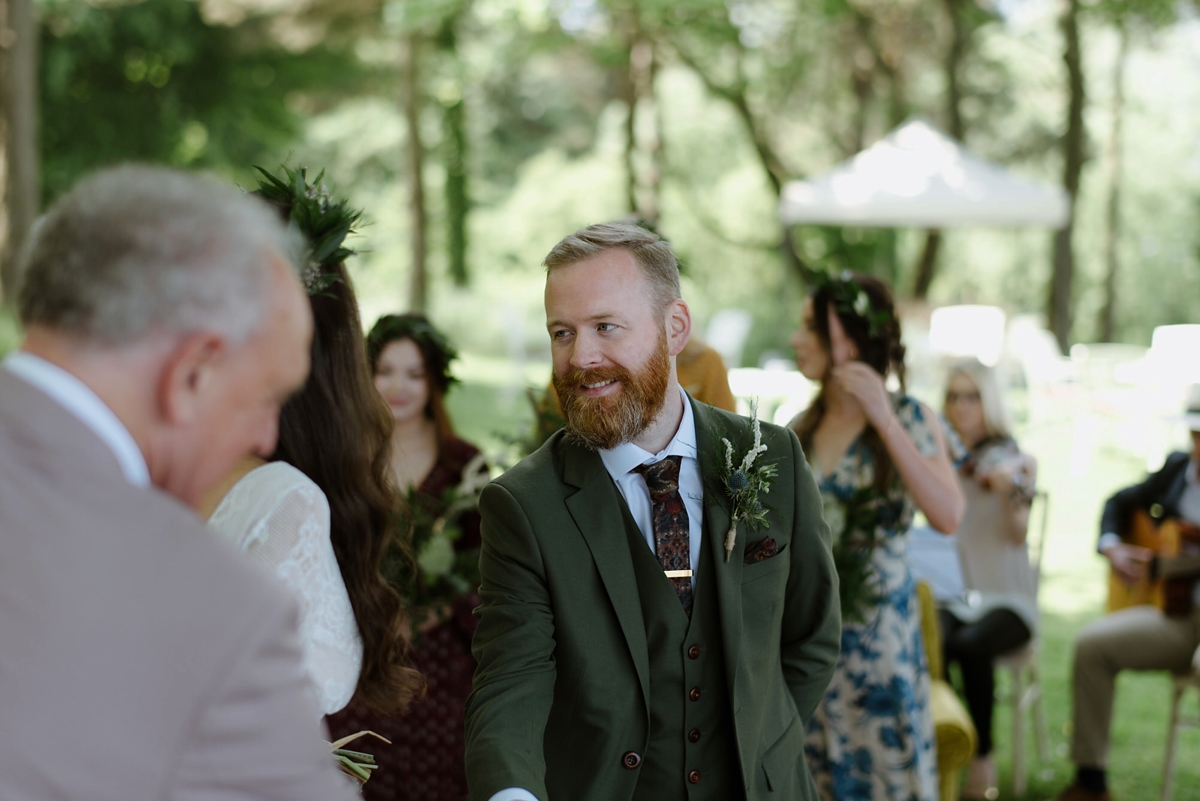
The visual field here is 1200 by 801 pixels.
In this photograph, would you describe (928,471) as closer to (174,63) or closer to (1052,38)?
(174,63)

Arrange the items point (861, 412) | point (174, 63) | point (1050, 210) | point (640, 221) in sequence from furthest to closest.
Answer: point (174, 63)
point (1050, 210)
point (861, 412)
point (640, 221)

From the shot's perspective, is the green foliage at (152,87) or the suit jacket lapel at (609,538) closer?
the suit jacket lapel at (609,538)

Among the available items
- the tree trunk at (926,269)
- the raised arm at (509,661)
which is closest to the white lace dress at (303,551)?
the raised arm at (509,661)

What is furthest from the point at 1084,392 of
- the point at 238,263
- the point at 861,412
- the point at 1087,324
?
the point at 1087,324

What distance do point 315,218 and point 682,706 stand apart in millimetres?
1289

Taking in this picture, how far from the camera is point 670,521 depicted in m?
2.29

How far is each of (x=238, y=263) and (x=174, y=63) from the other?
19478 millimetres

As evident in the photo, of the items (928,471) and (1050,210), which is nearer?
(928,471)

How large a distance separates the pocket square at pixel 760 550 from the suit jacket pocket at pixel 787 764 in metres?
0.41

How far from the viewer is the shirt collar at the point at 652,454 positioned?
7.63ft

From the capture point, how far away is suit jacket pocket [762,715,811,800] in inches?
89.8

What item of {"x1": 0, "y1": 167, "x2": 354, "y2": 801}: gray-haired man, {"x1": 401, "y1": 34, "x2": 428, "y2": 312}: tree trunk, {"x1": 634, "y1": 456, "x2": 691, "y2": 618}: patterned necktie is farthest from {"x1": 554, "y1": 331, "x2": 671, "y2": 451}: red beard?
{"x1": 401, "y1": 34, "x2": 428, "y2": 312}: tree trunk

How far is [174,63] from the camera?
18453mm

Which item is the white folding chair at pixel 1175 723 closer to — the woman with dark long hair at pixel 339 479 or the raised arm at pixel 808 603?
the raised arm at pixel 808 603
